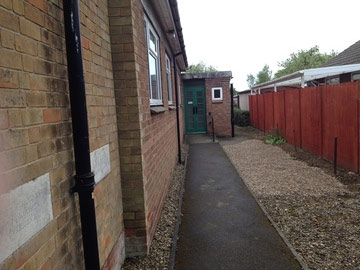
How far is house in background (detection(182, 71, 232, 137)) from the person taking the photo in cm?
1493

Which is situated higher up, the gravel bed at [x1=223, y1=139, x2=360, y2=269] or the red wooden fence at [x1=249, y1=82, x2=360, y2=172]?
the red wooden fence at [x1=249, y1=82, x2=360, y2=172]

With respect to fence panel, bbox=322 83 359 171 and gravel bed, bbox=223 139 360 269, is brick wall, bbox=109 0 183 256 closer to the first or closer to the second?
gravel bed, bbox=223 139 360 269

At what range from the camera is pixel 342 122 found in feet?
22.5

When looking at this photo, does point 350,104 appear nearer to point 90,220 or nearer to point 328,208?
point 328,208

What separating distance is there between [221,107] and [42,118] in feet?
45.3

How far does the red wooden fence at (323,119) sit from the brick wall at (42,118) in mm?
5835

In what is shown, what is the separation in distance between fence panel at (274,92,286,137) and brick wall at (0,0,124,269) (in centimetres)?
1049

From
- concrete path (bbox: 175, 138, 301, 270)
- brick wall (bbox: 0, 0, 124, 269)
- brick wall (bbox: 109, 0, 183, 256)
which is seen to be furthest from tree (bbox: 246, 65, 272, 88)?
brick wall (bbox: 0, 0, 124, 269)

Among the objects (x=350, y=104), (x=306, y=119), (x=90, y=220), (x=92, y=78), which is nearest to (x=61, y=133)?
(x=90, y=220)

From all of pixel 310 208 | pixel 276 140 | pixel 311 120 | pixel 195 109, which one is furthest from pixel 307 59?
pixel 310 208

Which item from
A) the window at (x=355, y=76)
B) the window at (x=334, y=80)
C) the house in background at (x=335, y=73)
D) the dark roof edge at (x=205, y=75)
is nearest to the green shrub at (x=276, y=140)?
the house in background at (x=335, y=73)

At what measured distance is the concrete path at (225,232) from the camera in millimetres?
3287

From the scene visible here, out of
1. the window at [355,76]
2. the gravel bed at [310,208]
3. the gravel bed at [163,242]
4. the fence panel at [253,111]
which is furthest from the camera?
the fence panel at [253,111]

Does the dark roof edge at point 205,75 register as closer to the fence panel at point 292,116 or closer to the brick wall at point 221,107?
the brick wall at point 221,107
